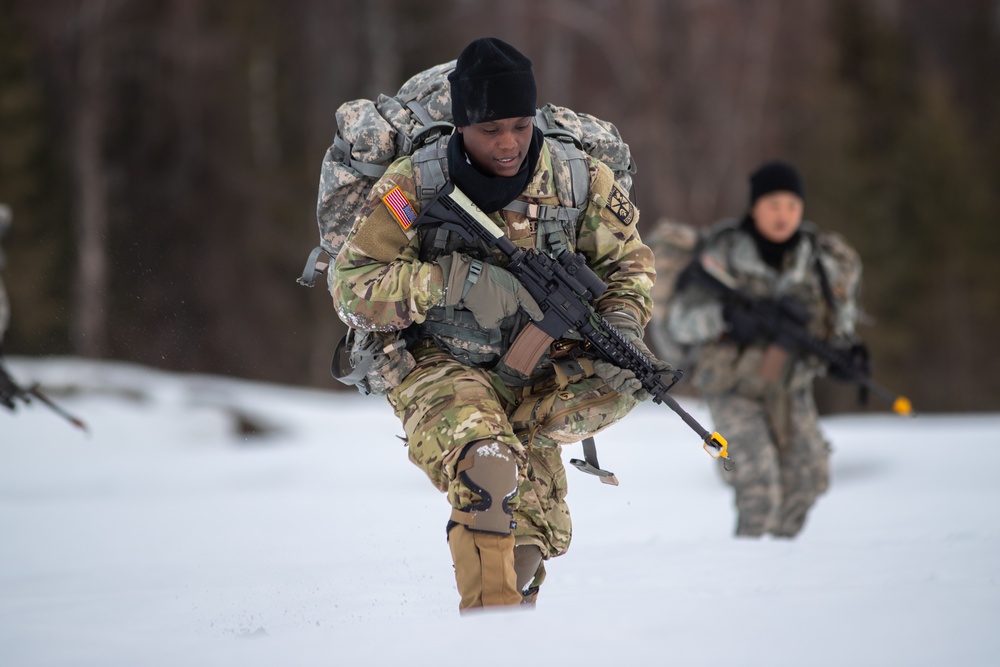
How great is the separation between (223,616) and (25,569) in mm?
2232

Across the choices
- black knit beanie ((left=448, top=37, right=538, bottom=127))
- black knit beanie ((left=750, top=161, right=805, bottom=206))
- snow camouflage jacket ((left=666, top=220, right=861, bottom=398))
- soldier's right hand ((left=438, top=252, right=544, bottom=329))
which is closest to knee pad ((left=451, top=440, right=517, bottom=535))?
soldier's right hand ((left=438, top=252, right=544, bottom=329))

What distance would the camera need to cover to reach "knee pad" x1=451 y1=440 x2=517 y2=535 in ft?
11.0

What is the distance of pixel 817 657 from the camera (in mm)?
2699

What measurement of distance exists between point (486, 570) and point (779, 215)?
3.74 m

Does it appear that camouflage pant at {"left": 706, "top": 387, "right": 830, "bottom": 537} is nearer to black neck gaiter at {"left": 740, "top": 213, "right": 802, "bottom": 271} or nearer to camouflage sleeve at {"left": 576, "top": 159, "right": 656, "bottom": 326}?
black neck gaiter at {"left": 740, "top": 213, "right": 802, "bottom": 271}

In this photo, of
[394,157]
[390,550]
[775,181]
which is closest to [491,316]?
[394,157]

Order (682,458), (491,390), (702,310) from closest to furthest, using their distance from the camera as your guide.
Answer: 1. (491,390)
2. (702,310)
3. (682,458)

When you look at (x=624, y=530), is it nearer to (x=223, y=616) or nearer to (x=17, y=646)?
(x=223, y=616)

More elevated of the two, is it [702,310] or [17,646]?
[702,310]

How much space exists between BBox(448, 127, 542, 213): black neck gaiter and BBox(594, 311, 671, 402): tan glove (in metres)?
0.54

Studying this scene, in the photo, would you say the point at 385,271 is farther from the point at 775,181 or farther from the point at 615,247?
the point at 775,181

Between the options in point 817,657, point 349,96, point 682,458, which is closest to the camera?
point 817,657

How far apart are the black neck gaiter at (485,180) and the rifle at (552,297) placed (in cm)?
4

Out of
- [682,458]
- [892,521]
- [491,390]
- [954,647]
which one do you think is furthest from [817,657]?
[682,458]
